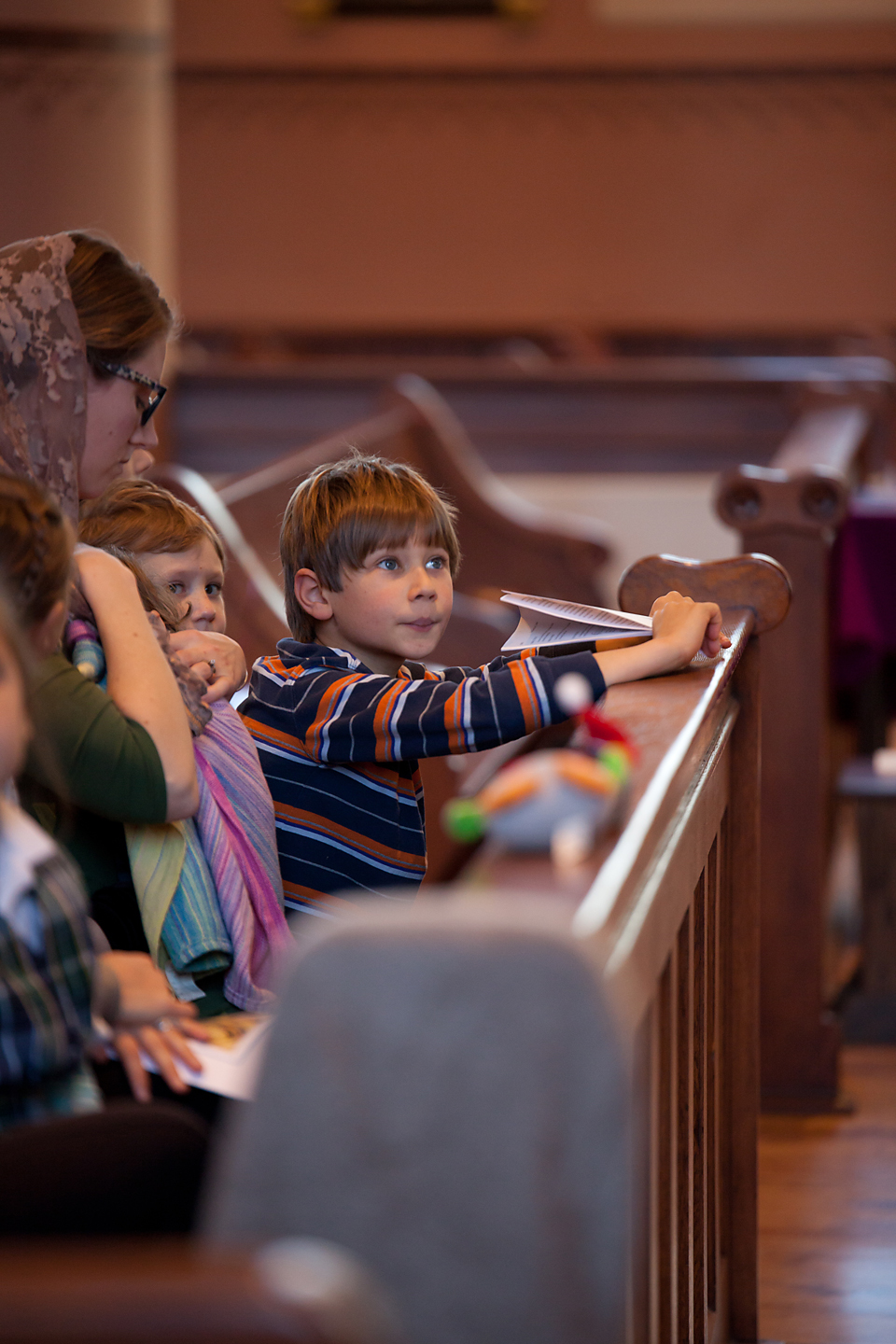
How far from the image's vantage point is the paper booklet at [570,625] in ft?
5.51

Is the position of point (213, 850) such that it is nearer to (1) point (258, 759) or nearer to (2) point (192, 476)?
(1) point (258, 759)

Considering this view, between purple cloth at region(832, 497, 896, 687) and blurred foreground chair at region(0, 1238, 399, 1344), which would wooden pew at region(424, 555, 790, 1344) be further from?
purple cloth at region(832, 497, 896, 687)

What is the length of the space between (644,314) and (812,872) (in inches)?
265

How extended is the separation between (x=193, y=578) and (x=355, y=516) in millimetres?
207

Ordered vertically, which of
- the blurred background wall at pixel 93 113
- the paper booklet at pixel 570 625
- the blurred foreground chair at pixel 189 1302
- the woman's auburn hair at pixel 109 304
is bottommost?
the blurred foreground chair at pixel 189 1302

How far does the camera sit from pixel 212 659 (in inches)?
66.8

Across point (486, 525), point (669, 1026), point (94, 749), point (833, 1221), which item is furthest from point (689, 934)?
point (486, 525)

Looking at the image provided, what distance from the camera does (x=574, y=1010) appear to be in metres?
0.72

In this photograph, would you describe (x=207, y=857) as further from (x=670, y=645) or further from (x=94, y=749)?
(x=670, y=645)

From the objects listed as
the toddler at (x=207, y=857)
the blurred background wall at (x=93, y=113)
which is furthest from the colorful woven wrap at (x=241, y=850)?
the blurred background wall at (x=93, y=113)

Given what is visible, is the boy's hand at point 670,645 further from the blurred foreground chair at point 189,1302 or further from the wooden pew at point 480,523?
the wooden pew at point 480,523

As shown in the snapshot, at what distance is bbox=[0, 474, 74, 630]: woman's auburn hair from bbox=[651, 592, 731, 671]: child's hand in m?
0.63

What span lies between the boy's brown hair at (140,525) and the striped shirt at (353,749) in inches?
6.8

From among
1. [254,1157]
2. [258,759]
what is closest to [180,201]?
[258,759]
